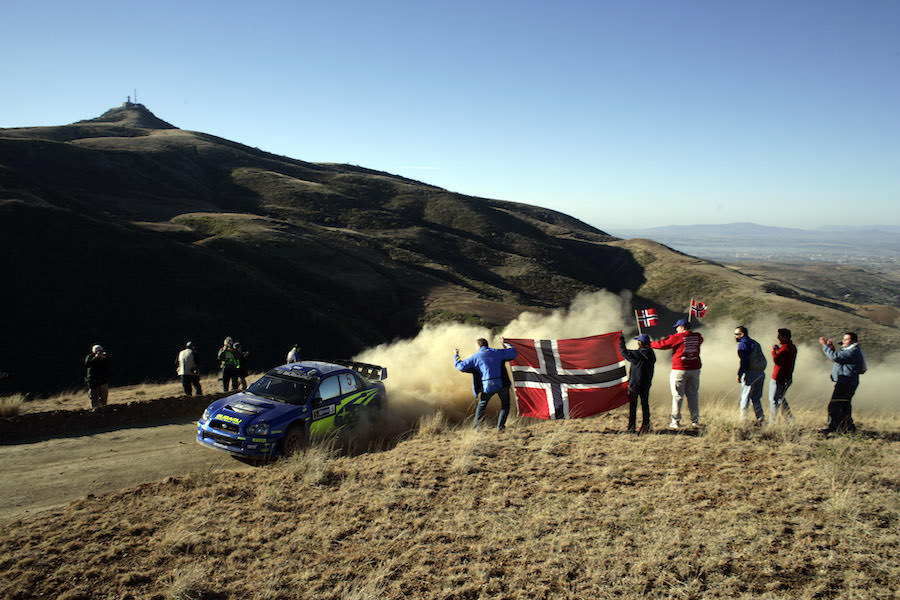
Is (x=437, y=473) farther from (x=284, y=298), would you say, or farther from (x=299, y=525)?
(x=284, y=298)

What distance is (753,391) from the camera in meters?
9.92

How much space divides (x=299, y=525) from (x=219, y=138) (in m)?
127

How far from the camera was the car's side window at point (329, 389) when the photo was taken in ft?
35.6

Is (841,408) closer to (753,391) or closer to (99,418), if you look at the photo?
(753,391)

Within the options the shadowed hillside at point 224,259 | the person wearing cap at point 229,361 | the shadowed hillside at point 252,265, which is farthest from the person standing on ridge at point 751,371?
the shadowed hillside at point 224,259

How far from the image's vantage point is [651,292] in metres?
67.4

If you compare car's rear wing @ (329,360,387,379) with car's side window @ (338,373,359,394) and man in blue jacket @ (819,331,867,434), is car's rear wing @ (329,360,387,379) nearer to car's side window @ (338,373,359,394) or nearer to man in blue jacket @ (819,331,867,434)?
car's side window @ (338,373,359,394)

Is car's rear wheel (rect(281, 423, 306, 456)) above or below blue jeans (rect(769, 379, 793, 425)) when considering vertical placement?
below

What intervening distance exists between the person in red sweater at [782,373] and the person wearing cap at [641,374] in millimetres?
2252

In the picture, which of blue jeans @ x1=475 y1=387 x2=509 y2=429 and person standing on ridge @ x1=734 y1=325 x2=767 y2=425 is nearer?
person standing on ridge @ x1=734 y1=325 x2=767 y2=425

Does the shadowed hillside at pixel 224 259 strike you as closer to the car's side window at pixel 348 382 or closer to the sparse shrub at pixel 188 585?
the car's side window at pixel 348 382

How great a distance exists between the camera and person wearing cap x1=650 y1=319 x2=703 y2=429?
31.8 ft

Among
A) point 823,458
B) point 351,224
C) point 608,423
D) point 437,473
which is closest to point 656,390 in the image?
point 608,423

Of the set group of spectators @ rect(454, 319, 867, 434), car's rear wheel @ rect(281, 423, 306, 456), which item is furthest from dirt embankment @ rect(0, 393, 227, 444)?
group of spectators @ rect(454, 319, 867, 434)
